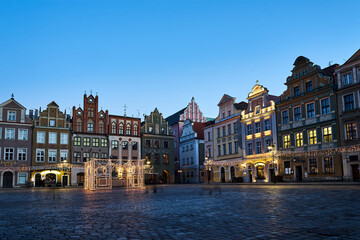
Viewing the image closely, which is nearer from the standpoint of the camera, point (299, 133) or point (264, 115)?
point (299, 133)

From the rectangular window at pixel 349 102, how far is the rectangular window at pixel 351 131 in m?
1.80

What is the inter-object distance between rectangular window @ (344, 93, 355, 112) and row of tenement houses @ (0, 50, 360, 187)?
113mm

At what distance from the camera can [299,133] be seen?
43469 mm

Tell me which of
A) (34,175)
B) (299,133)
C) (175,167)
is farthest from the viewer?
(175,167)

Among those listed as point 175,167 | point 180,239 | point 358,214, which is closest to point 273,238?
point 180,239

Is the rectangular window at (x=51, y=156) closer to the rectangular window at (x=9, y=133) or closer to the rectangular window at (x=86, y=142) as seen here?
the rectangular window at (x=86, y=142)

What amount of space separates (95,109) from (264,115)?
30334mm

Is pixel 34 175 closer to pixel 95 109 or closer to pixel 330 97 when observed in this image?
pixel 95 109

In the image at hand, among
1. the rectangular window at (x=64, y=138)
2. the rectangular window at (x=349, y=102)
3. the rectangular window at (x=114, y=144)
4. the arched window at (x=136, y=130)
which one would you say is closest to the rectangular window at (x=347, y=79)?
the rectangular window at (x=349, y=102)

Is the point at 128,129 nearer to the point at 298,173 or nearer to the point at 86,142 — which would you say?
the point at 86,142

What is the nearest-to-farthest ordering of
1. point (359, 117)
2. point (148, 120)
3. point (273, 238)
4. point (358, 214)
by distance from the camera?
point (273, 238) → point (358, 214) → point (359, 117) → point (148, 120)

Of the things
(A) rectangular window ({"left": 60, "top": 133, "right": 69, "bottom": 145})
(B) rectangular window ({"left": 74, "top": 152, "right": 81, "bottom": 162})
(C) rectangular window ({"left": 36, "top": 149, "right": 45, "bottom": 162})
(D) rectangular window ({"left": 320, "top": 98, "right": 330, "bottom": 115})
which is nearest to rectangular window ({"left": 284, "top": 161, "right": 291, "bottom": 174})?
(D) rectangular window ({"left": 320, "top": 98, "right": 330, "bottom": 115})

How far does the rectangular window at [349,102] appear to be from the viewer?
122 feet

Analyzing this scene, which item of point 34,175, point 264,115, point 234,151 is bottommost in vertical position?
point 34,175
